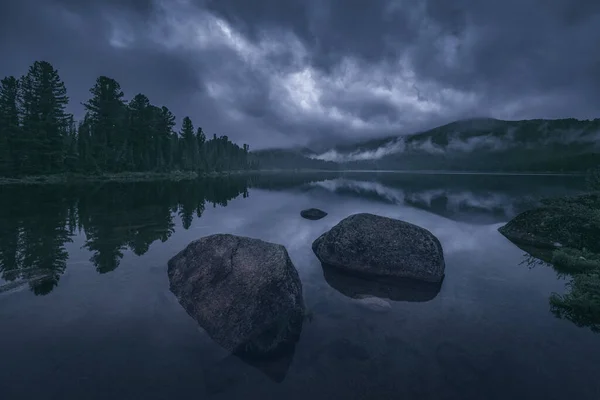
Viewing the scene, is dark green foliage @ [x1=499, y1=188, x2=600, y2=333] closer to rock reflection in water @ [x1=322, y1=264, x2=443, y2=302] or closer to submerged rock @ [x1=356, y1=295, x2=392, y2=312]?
rock reflection in water @ [x1=322, y1=264, x2=443, y2=302]

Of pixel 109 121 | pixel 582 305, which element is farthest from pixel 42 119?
pixel 582 305

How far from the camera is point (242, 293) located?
316 inches

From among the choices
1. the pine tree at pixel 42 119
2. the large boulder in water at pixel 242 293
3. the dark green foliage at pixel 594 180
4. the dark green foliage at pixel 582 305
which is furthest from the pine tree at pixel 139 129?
the dark green foliage at pixel 594 180

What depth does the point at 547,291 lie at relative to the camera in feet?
35.3

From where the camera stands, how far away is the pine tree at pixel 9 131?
175 ft

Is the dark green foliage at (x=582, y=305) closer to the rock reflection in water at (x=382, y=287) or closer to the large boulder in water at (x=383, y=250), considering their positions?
the rock reflection in water at (x=382, y=287)

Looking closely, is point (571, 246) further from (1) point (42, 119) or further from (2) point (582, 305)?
(1) point (42, 119)

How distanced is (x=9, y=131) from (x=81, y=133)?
12.9 meters

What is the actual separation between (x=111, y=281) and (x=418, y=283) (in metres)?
12.1

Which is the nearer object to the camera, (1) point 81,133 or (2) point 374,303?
(2) point 374,303

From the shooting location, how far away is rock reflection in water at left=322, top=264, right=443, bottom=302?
1027cm

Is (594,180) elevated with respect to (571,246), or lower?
elevated

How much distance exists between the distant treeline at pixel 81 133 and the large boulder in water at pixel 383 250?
6871 centimetres

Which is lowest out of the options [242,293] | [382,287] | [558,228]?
[382,287]
